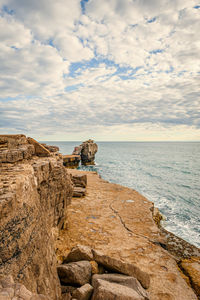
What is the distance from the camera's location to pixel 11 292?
1867 mm

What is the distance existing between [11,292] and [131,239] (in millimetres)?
5257

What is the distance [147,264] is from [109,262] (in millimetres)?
1574

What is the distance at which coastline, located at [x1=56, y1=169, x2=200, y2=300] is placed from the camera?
4568mm

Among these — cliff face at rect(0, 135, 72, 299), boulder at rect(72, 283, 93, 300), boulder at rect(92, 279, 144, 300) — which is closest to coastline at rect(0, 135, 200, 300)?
cliff face at rect(0, 135, 72, 299)

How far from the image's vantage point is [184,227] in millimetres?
11742

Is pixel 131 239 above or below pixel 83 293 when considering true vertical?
below

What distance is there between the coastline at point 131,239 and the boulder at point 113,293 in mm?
1288

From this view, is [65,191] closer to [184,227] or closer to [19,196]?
[19,196]

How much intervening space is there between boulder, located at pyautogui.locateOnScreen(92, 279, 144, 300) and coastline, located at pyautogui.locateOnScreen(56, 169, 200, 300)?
1.29m

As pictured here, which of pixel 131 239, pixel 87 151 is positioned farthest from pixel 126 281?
pixel 87 151

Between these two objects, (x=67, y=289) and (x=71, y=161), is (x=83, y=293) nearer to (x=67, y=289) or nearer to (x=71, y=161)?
(x=67, y=289)

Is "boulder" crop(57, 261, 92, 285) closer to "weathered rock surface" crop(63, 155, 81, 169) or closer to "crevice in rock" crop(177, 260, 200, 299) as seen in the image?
"crevice in rock" crop(177, 260, 200, 299)

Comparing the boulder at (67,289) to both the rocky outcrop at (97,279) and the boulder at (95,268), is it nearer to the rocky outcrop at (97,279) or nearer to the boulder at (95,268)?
the rocky outcrop at (97,279)

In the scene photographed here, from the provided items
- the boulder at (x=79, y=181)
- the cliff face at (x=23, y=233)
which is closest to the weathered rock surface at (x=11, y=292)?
the cliff face at (x=23, y=233)
